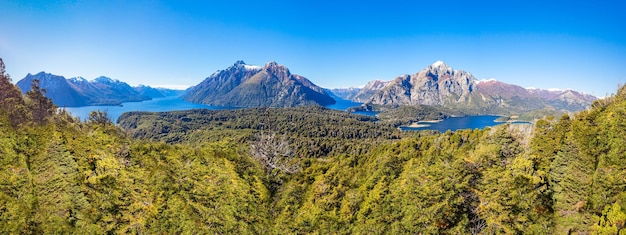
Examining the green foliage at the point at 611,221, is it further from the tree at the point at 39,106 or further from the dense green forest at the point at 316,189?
the tree at the point at 39,106

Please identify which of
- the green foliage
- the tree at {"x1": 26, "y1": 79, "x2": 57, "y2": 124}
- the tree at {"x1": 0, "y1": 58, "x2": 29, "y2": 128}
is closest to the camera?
the green foliage

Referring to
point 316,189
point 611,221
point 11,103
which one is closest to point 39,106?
point 11,103

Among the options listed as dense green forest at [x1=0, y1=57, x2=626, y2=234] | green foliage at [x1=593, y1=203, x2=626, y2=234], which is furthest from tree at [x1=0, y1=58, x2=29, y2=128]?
green foliage at [x1=593, y1=203, x2=626, y2=234]

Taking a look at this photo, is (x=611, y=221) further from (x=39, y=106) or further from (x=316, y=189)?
(x=39, y=106)

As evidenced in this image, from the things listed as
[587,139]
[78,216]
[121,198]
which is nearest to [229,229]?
[121,198]

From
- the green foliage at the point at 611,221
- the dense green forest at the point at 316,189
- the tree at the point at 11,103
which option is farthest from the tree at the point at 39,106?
the green foliage at the point at 611,221

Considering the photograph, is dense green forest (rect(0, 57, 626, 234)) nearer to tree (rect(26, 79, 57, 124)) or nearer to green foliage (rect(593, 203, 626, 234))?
green foliage (rect(593, 203, 626, 234))

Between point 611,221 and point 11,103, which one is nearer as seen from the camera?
point 611,221

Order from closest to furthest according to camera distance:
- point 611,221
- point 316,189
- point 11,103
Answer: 1. point 611,221
2. point 11,103
3. point 316,189

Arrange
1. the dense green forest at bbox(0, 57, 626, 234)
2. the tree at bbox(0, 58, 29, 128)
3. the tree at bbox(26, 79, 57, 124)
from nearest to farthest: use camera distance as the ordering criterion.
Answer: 1. the dense green forest at bbox(0, 57, 626, 234)
2. the tree at bbox(0, 58, 29, 128)
3. the tree at bbox(26, 79, 57, 124)
